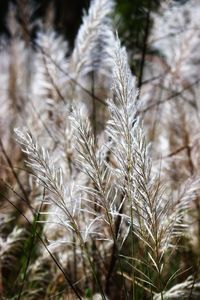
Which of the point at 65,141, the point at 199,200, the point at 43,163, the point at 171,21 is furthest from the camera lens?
the point at 171,21

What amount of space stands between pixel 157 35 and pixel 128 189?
1141 millimetres

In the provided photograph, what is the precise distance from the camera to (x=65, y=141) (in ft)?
4.23

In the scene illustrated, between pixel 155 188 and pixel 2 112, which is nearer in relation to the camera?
pixel 155 188

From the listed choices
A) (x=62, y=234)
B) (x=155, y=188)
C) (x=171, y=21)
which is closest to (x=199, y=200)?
(x=62, y=234)

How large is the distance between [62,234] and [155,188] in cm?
66

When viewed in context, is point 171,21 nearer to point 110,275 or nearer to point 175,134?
point 175,134

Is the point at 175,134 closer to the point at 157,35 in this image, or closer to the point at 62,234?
the point at 157,35

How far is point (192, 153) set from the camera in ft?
5.20

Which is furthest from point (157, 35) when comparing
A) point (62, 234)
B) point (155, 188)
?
point (155, 188)

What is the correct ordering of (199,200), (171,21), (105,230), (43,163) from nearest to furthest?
1. (43,163)
2. (105,230)
3. (199,200)
4. (171,21)

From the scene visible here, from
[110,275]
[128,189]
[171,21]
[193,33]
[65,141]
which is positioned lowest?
[110,275]

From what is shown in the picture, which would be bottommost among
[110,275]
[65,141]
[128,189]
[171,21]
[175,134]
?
[110,275]

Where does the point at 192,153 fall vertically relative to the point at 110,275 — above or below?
above

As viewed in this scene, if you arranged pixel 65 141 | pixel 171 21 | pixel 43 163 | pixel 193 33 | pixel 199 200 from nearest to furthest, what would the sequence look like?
1. pixel 43 163
2. pixel 65 141
3. pixel 199 200
4. pixel 193 33
5. pixel 171 21
